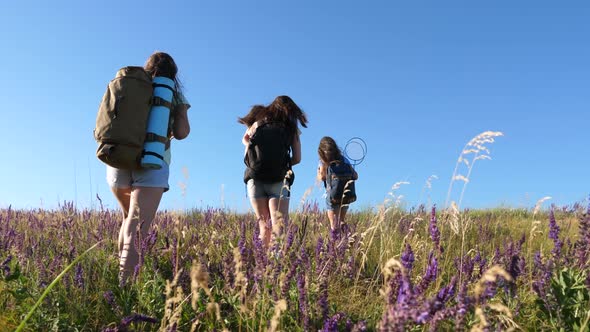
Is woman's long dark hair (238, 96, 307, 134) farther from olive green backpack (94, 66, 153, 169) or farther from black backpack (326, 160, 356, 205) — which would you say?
olive green backpack (94, 66, 153, 169)

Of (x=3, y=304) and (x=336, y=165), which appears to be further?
(x=336, y=165)

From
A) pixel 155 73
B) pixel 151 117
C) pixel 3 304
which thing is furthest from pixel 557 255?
pixel 3 304

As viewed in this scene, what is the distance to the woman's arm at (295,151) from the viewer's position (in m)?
5.62

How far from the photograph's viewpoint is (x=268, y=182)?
5348mm

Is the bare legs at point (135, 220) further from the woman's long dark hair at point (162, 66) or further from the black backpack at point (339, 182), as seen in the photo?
the black backpack at point (339, 182)

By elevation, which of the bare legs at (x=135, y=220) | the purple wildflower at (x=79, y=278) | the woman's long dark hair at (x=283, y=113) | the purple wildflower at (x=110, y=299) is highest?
the woman's long dark hair at (x=283, y=113)

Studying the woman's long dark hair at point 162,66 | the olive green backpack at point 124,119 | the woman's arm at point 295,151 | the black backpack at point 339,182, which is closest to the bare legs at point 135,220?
the olive green backpack at point 124,119

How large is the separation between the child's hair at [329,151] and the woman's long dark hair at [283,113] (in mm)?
1387

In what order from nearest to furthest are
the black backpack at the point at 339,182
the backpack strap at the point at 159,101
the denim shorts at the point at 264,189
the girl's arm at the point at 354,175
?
Answer: the backpack strap at the point at 159,101 < the denim shorts at the point at 264,189 < the black backpack at the point at 339,182 < the girl's arm at the point at 354,175

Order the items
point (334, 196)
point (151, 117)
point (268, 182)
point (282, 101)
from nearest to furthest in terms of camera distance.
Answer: point (151, 117), point (268, 182), point (282, 101), point (334, 196)

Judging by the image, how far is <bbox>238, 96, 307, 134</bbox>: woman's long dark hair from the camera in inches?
221

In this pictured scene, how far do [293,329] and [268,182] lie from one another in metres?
2.88

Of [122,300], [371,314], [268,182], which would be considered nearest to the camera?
[371,314]

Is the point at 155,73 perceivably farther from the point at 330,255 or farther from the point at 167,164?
the point at 330,255
